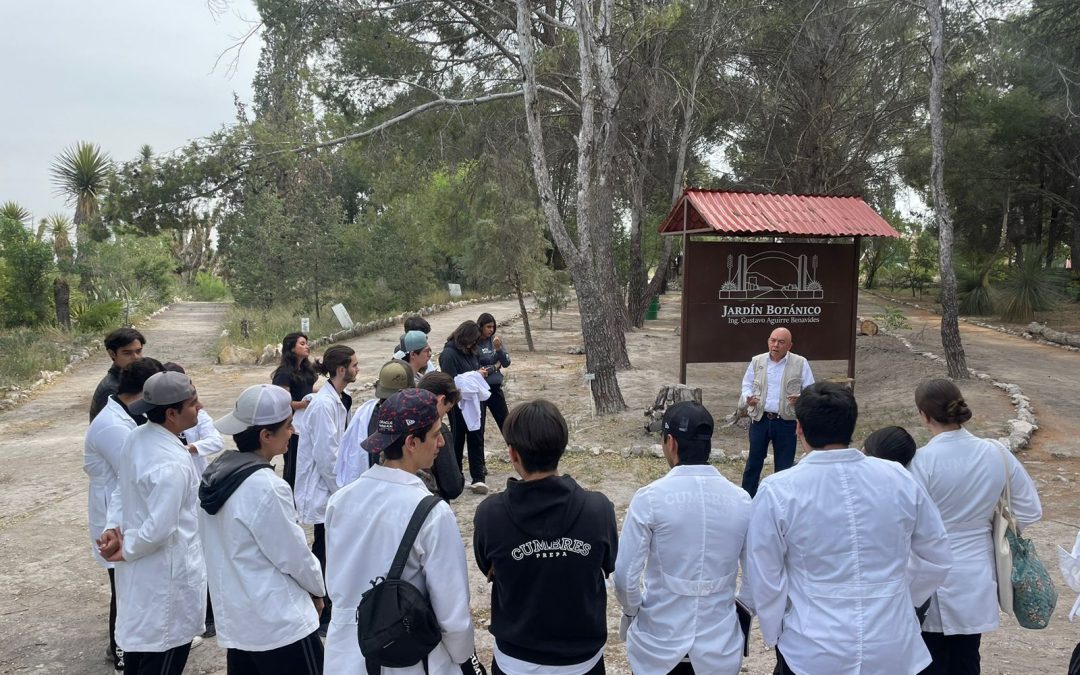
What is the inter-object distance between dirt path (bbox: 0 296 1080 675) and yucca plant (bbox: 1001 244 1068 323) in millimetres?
3226

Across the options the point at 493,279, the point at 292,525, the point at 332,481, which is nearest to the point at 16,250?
the point at 493,279

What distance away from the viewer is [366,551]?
91.7 inches

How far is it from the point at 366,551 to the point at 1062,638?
4.31 metres

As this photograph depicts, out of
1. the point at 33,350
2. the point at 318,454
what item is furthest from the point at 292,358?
the point at 33,350

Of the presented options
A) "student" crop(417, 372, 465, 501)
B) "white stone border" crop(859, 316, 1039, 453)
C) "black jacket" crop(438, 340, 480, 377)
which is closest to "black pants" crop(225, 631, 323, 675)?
"student" crop(417, 372, 465, 501)

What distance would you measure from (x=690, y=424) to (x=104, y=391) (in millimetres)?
3536

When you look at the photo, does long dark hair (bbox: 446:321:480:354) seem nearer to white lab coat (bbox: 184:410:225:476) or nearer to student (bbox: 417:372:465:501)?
white lab coat (bbox: 184:410:225:476)

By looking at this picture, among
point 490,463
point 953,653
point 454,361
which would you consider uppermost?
point 454,361

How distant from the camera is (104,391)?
14.4ft

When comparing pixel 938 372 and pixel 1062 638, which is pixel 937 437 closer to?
pixel 1062 638

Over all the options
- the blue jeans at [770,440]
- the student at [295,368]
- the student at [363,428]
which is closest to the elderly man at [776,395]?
the blue jeans at [770,440]

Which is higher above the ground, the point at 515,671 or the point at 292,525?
the point at 292,525

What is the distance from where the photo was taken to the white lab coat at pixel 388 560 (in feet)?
7.42

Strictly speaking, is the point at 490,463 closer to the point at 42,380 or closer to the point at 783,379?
the point at 783,379
